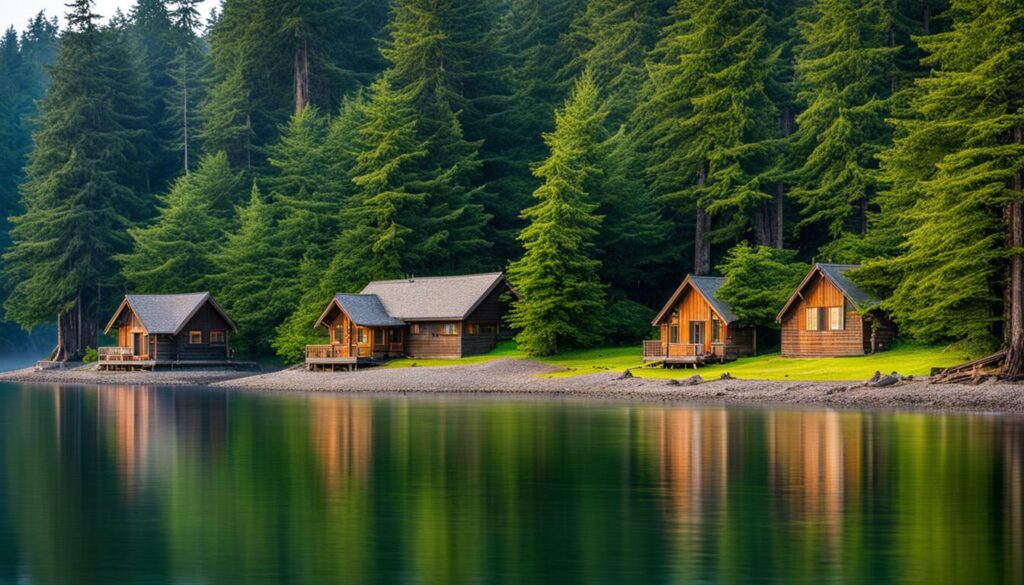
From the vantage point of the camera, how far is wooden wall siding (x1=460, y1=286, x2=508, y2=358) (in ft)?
271

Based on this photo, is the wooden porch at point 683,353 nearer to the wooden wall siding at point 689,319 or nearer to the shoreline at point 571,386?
the wooden wall siding at point 689,319

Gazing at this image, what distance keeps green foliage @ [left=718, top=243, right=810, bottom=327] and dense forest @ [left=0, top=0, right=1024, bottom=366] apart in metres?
0.19

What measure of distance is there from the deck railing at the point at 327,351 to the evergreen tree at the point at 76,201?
29031 mm

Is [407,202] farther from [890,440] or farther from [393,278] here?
[890,440]

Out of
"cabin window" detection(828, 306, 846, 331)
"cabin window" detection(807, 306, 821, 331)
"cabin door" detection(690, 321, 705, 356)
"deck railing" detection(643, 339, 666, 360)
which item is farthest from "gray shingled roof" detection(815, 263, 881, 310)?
"deck railing" detection(643, 339, 666, 360)

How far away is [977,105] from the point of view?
55938 millimetres

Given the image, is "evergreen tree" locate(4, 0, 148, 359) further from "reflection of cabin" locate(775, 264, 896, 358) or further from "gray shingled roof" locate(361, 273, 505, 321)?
"reflection of cabin" locate(775, 264, 896, 358)

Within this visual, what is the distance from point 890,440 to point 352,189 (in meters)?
68.1

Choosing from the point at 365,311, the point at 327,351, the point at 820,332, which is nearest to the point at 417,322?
the point at 365,311

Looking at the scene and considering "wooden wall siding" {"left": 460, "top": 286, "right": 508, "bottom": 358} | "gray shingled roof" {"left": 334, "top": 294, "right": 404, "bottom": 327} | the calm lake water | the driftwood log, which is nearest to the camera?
the calm lake water

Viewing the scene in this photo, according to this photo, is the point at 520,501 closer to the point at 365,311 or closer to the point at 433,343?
the point at 433,343

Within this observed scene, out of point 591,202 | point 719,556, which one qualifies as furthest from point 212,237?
point 719,556

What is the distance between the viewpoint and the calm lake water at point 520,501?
18.4 meters

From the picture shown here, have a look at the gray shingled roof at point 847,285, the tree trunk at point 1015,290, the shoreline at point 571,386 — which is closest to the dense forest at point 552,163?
the tree trunk at point 1015,290
